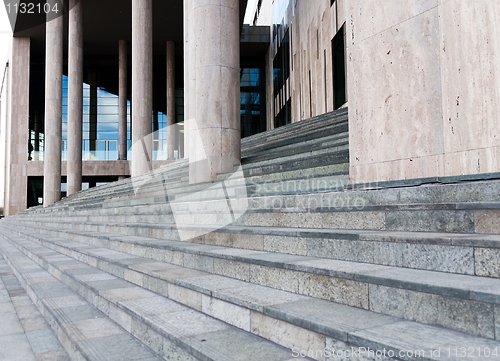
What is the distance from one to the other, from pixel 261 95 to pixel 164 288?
1481 inches

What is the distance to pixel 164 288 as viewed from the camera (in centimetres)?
438

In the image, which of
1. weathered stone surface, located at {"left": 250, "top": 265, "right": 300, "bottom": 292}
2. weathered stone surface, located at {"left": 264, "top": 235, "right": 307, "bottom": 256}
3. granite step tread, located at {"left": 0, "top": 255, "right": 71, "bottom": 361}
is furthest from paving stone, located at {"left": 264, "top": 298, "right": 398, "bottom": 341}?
granite step tread, located at {"left": 0, "top": 255, "right": 71, "bottom": 361}

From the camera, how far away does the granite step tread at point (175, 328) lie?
→ 105 inches

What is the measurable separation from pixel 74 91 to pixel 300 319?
2960 centimetres

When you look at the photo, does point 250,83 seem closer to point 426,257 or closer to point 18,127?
point 18,127

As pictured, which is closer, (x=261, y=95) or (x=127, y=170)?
(x=127, y=170)

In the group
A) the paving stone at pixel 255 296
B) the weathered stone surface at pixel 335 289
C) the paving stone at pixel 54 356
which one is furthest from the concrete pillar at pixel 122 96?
the weathered stone surface at pixel 335 289

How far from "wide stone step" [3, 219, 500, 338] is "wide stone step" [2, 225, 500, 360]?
0.07 metres

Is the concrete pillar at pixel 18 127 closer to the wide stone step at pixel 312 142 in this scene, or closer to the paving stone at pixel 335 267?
the wide stone step at pixel 312 142

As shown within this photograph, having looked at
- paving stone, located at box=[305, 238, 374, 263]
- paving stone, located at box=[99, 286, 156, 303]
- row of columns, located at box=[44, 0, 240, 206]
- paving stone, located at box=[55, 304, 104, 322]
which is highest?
row of columns, located at box=[44, 0, 240, 206]

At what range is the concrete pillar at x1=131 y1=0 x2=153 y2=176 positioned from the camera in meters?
21.8

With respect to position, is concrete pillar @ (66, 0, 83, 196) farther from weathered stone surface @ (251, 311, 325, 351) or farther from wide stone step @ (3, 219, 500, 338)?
weathered stone surface @ (251, 311, 325, 351)

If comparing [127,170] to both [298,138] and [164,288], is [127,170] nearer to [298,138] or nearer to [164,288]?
[298,138]

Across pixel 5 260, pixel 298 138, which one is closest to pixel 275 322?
pixel 298 138
